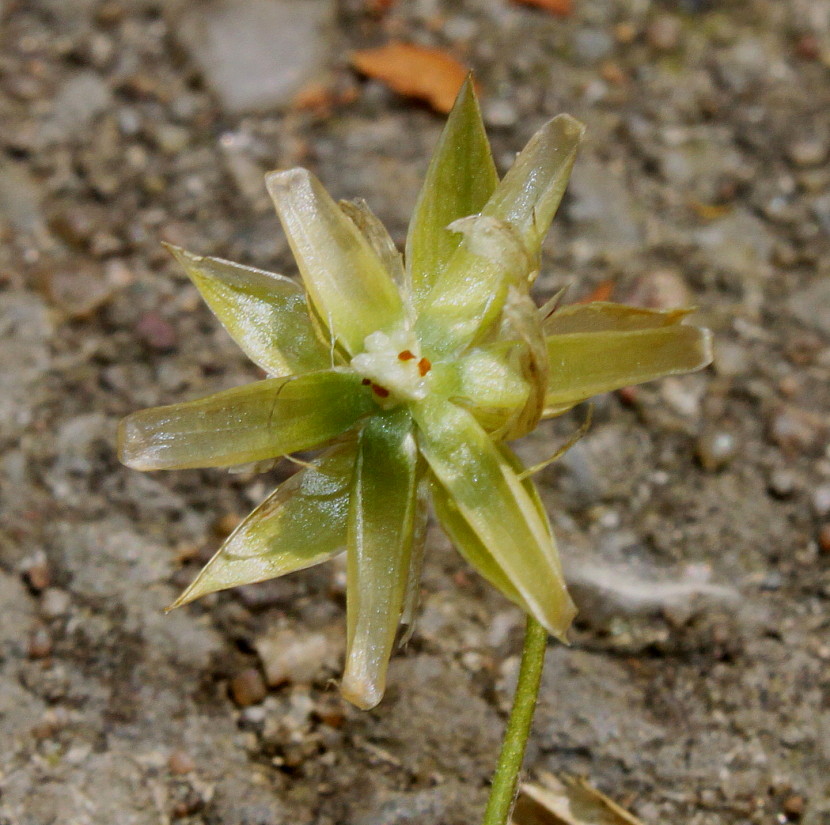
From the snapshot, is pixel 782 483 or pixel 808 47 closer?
pixel 782 483

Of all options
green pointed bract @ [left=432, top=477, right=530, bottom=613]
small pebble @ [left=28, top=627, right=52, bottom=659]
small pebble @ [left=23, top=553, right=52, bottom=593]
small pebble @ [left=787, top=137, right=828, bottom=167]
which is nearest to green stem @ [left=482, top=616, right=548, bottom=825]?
green pointed bract @ [left=432, top=477, right=530, bottom=613]

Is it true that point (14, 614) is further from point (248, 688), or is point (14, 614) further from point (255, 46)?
point (255, 46)

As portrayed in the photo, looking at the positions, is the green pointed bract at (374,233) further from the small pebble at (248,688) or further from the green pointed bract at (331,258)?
the small pebble at (248,688)

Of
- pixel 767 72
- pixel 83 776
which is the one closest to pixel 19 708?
pixel 83 776

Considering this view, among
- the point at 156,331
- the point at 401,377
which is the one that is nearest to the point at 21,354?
the point at 156,331

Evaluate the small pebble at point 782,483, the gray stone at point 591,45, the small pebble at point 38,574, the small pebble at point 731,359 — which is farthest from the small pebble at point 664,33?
the small pebble at point 38,574

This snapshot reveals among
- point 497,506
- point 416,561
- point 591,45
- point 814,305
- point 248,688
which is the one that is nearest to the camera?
point 497,506

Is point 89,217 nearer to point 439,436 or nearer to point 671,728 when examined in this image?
point 439,436
